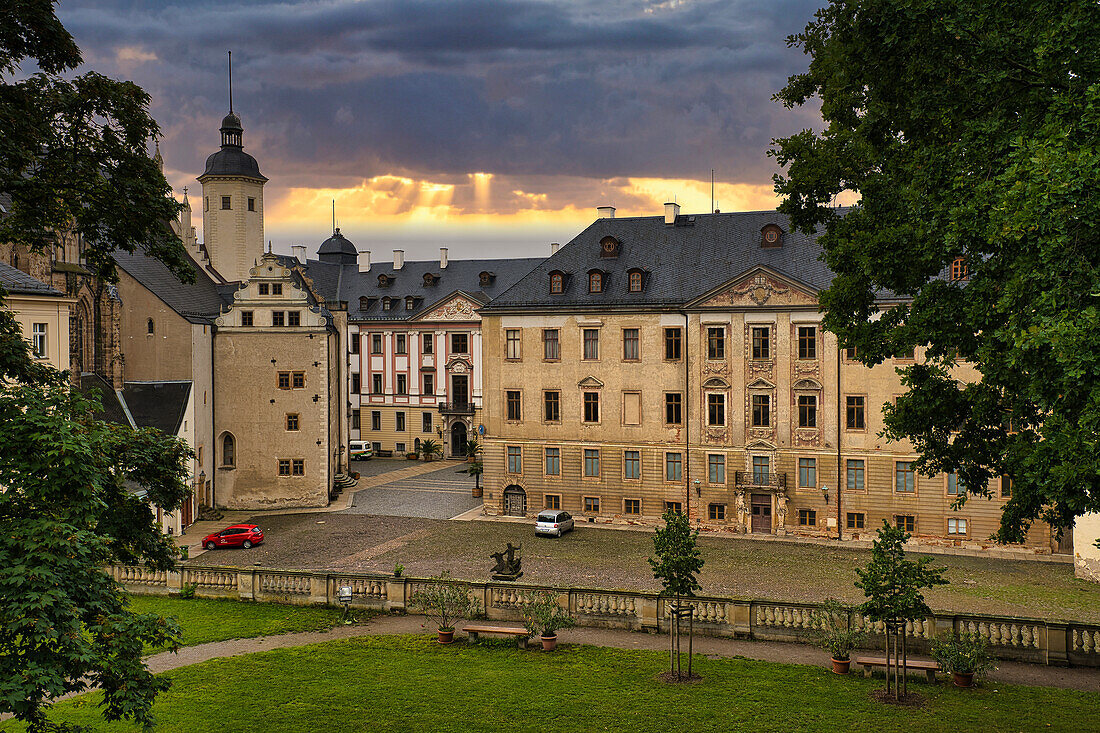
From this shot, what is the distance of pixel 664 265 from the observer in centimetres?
4691

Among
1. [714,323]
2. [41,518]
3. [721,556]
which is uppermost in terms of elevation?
[714,323]

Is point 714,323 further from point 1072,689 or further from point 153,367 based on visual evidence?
point 153,367

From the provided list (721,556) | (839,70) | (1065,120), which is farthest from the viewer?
(721,556)

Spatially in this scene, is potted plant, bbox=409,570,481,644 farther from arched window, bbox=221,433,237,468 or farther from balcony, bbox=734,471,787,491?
arched window, bbox=221,433,237,468

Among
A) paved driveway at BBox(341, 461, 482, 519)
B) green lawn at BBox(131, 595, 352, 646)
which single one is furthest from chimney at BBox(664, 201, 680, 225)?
green lawn at BBox(131, 595, 352, 646)

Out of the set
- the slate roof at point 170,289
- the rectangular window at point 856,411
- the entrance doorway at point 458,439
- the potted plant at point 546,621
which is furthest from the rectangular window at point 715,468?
the entrance doorway at point 458,439

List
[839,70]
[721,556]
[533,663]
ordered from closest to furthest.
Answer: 1. [839,70]
2. [533,663]
3. [721,556]

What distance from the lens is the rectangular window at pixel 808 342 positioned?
139 feet

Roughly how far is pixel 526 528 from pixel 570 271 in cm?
1405

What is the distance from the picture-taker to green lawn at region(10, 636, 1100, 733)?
17484 millimetres

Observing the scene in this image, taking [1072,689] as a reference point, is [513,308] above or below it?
above

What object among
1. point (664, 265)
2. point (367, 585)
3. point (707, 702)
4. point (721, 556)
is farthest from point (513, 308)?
point (707, 702)

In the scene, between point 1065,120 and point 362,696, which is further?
point 362,696

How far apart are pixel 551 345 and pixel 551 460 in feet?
20.0
